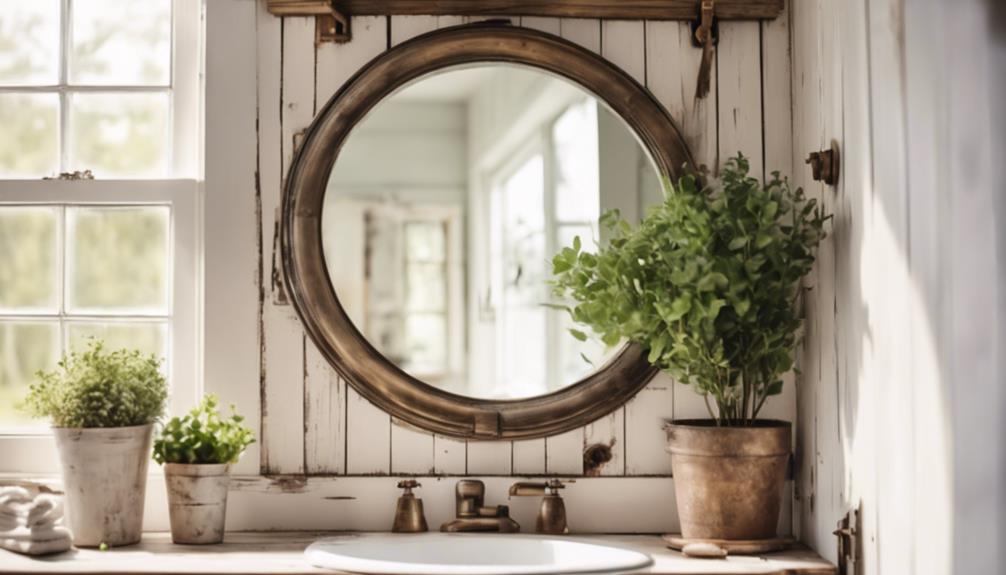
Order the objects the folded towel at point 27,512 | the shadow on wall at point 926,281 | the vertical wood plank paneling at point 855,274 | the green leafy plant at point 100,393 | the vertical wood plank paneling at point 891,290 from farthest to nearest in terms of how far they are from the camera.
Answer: the green leafy plant at point 100,393
the folded towel at point 27,512
the vertical wood plank paneling at point 855,274
the vertical wood plank paneling at point 891,290
the shadow on wall at point 926,281

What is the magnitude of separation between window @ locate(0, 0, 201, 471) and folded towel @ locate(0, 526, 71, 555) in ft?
1.43

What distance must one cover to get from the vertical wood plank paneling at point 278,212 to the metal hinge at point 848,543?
1.12 meters

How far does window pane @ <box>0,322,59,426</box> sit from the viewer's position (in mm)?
2434

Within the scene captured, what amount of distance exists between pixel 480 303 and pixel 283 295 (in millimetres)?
436

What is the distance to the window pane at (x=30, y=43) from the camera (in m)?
2.49

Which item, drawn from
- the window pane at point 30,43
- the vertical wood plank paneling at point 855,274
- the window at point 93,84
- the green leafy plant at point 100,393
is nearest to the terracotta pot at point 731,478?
the vertical wood plank paneling at point 855,274

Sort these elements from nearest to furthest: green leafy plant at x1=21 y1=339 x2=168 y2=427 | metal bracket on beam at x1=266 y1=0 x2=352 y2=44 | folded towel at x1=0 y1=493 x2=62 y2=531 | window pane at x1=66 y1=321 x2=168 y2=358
A: folded towel at x1=0 y1=493 x2=62 y2=531, green leafy plant at x1=21 y1=339 x2=168 y2=427, metal bracket on beam at x1=266 y1=0 x2=352 y2=44, window pane at x1=66 y1=321 x2=168 y2=358

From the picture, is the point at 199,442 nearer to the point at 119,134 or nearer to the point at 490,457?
the point at 490,457

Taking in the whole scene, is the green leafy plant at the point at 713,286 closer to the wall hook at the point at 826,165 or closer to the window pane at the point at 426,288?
the wall hook at the point at 826,165

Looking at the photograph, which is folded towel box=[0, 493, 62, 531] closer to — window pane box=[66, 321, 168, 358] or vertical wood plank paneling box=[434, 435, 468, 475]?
window pane box=[66, 321, 168, 358]

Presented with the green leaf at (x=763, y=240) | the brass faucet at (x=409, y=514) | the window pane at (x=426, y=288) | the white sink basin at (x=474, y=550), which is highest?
the green leaf at (x=763, y=240)

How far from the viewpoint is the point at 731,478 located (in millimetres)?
2062

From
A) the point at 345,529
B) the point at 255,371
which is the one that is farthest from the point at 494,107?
the point at 345,529

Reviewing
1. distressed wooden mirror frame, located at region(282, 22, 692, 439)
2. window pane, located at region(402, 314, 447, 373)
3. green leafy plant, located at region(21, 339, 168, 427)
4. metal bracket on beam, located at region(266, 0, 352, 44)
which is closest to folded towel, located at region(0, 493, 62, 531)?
green leafy plant, located at region(21, 339, 168, 427)
